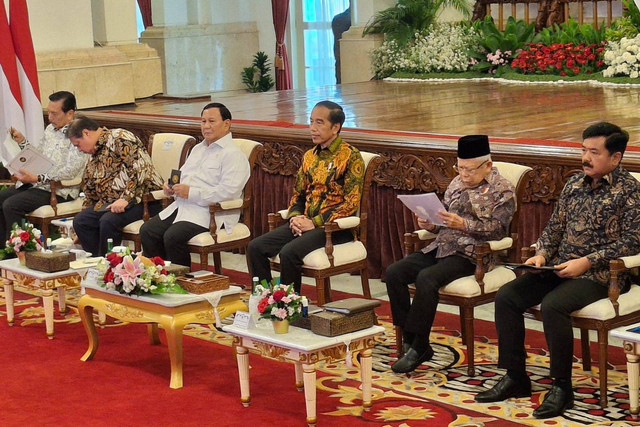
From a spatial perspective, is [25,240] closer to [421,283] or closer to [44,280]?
[44,280]

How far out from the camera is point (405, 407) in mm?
4605

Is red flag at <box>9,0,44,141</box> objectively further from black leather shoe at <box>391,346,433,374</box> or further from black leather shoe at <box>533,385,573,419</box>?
black leather shoe at <box>533,385,573,419</box>

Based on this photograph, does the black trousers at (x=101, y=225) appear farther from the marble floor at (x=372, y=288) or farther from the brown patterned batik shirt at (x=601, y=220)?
the brown patterned batik shirt at (x=601, y=220)

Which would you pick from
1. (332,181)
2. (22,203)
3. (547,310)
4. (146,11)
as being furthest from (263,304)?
(146,11)

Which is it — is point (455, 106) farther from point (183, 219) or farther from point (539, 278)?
point (539, 278)

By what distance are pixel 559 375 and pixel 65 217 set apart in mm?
4425

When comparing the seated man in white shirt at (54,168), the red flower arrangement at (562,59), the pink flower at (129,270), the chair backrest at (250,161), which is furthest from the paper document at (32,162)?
the red flower arrangement at (562,59)

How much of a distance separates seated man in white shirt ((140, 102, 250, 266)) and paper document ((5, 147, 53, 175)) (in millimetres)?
1023

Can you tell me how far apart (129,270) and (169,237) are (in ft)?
4.52

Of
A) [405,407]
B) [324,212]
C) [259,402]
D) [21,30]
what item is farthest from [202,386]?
[21,30]

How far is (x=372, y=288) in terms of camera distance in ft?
22.6

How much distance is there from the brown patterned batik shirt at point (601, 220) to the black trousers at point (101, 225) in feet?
10.3

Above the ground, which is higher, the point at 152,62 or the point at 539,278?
the point at 152,62

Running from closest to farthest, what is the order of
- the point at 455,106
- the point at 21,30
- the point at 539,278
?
the point at 539,278 < the point at 21,30 < the point at 455,106
